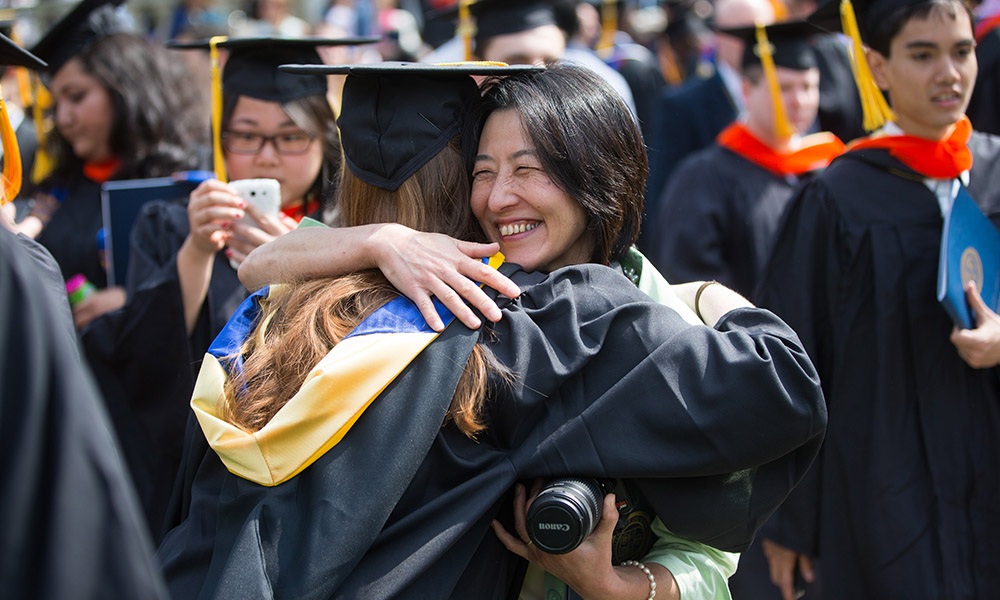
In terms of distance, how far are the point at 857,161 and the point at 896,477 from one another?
0.97m

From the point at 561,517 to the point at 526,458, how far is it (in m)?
0.14

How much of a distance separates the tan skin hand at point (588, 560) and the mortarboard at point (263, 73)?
5.75ft

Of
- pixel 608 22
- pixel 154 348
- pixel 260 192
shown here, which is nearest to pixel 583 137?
pixel 260 192

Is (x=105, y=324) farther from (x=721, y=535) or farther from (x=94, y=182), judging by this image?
(x=721, y=535)

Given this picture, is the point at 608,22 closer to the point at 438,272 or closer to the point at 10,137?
the point at 10,137

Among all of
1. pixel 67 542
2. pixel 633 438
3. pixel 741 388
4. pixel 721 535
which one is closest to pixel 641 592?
pixel 721 535

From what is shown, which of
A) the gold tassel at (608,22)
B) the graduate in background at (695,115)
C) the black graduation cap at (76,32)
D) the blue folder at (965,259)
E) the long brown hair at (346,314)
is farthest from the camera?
the gold tassel at (608,22)

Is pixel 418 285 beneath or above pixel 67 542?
beneath

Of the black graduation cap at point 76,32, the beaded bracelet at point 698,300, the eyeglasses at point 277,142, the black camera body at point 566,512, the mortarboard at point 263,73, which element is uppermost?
the black graduation cap at point 76,32

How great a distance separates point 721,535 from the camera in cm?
169

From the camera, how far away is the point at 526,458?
161cm

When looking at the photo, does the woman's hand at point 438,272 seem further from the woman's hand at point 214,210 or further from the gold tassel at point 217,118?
the gold tassel at point 217,118

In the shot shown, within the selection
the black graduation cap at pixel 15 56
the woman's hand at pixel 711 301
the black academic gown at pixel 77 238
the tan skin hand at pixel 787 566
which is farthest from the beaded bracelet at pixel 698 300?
the black academic gown at pixel 77 238

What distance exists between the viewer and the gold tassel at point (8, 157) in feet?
7.21
